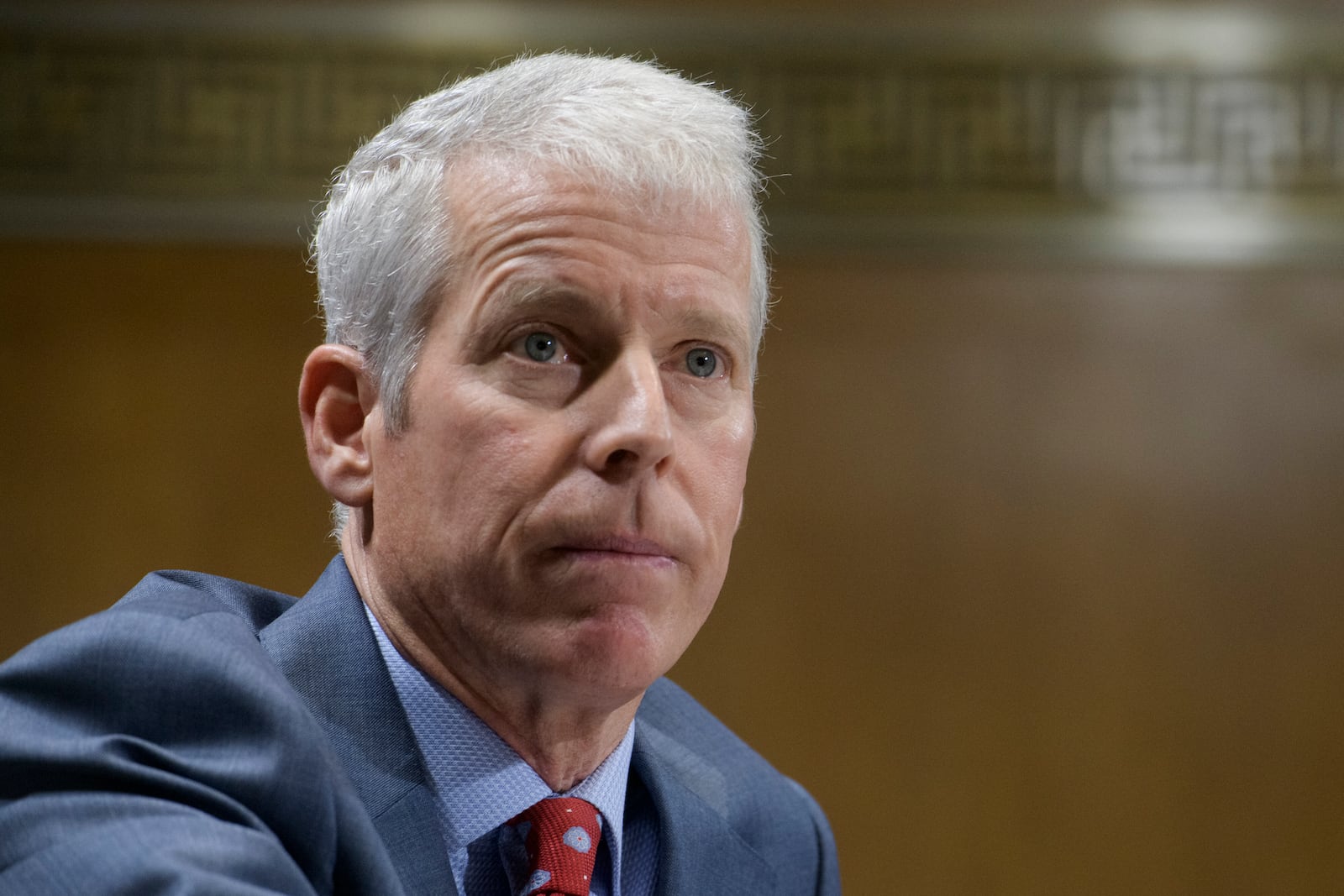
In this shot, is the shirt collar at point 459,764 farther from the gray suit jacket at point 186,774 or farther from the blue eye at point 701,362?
the blue eye at point 701,362

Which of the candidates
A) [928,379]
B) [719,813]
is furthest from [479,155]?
[928,379]

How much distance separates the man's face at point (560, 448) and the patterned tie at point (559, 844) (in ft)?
0.38

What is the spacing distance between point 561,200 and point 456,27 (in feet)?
7.78

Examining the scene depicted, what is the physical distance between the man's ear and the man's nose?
0.24 metres

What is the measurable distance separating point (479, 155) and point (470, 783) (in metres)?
0.54

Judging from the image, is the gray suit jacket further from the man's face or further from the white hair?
the white hair

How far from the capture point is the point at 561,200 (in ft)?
4.00

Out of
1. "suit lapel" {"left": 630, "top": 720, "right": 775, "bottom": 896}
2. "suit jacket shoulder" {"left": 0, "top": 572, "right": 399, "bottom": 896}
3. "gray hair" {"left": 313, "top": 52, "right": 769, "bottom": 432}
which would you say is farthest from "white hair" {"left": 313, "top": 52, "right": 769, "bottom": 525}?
"suit lapel" {"left": 630, "top": 720, "right": 775, "bottom": 896}

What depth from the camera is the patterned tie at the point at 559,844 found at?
1194 millimetres

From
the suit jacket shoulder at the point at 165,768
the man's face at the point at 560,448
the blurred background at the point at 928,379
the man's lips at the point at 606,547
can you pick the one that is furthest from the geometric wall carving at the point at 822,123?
the suit jacket shoulder at the point at 165,768

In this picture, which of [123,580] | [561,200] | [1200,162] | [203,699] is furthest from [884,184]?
[203,699]

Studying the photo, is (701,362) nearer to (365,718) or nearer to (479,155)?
(479,155)

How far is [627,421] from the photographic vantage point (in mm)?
1158

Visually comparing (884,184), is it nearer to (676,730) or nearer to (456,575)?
(676,730)
